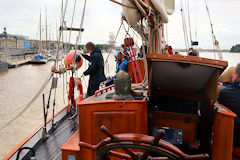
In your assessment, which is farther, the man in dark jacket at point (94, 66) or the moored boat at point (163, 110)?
the man in dark jacket at point (94, 66)

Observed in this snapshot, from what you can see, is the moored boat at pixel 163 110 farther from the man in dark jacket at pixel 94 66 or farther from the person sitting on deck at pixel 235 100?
the man in dark jacket at pixel 94 66

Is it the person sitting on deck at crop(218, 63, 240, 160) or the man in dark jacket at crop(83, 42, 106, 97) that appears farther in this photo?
the man in dark jacket at crop(83, 42, 106, 97)

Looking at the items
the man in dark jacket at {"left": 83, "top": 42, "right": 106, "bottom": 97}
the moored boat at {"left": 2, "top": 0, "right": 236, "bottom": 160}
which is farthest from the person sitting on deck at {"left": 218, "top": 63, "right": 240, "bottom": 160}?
the man in dark jacket at {"left": 83, "top": 42, "right": 106, "bottom": 97}

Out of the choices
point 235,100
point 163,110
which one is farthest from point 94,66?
point 235,100

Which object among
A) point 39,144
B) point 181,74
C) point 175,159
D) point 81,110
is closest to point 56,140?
point 39,144

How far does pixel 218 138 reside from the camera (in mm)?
2002

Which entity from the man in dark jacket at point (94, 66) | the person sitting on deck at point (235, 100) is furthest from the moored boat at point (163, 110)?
the man in dark jacket at point (94, 66)

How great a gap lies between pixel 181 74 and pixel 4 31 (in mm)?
70336

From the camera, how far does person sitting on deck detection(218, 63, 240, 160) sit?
2047 millimetres

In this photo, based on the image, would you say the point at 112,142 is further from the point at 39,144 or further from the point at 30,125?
the point at 30,125

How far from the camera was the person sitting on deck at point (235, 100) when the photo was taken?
205 centimetres

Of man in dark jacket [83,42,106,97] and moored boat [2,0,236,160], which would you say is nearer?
moored boat [2,0,236,160]

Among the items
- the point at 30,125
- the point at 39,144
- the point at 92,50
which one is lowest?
the point at 30,125

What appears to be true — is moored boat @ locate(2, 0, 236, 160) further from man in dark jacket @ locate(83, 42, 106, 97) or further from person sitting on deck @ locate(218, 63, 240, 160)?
man in dark jacket @ locate(83, 42, 106, 97)
